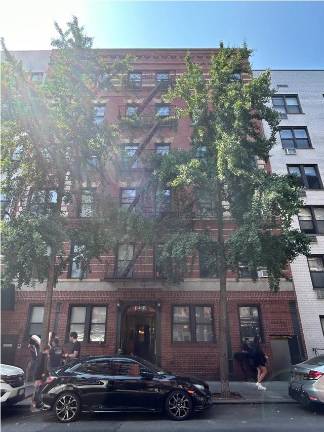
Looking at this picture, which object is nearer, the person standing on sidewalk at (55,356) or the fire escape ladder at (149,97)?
the person standing on sidewalk at (55,356)

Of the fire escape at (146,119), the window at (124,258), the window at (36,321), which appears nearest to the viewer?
the window at (36,321)

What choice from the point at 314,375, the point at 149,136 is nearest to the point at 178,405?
the point at 314,375

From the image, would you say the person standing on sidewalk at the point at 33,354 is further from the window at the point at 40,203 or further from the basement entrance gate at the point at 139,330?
the window at the point at 40,203

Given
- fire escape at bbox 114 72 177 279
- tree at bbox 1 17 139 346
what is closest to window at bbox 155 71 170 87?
fire escape at bbox 114 72 177 279

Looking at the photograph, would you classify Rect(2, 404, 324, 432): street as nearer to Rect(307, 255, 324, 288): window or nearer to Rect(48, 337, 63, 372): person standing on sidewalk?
Rect(48, 337, 63, 372): person standing on sidewalk

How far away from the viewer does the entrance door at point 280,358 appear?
14.0 m

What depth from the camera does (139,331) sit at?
15.7 m

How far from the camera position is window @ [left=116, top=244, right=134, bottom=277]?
15398 mm

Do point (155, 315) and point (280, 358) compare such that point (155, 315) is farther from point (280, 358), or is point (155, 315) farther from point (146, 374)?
point (146, 374)

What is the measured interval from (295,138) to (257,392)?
1599cm

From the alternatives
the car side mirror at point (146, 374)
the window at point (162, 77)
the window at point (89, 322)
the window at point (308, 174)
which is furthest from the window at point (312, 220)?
the car side mirror at point (146, 374)

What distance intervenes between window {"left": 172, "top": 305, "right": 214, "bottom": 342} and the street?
5796 mm

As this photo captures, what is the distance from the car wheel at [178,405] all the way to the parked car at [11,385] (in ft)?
13.8

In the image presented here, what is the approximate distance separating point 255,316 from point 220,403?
643cm
